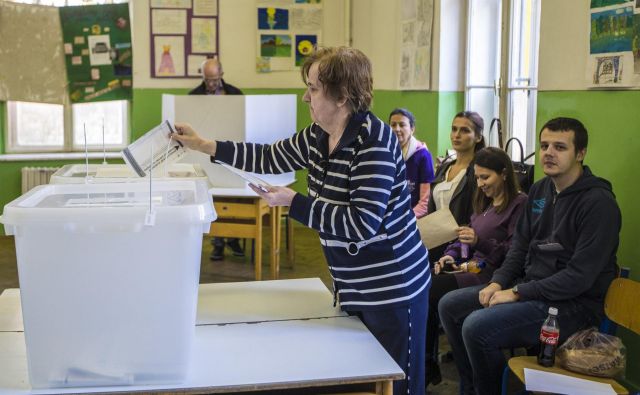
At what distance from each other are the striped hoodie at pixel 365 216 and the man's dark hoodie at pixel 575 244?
82 centimetres

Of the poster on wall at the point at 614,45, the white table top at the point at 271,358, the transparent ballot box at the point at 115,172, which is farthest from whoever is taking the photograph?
the poster on wall at the point at 614,45

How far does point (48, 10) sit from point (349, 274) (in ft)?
18.7

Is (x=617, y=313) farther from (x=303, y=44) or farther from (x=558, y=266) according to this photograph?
(x=303, y=44)

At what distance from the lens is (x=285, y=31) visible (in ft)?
22.4

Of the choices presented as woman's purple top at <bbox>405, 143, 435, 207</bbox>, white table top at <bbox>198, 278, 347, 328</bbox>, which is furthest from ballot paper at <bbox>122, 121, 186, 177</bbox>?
woman's purple top at <bbox>405, 143, 435, 207</bbox>

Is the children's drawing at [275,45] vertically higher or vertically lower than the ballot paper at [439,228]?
higher

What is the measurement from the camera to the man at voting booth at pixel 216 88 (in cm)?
594

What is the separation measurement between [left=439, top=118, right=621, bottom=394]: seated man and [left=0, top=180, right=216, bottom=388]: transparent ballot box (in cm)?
149

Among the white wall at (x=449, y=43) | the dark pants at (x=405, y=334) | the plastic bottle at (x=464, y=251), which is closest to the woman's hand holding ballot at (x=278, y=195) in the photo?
the dark pants at (x=405, y=334)

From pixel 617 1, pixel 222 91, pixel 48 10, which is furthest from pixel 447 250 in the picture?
pixel 48 10

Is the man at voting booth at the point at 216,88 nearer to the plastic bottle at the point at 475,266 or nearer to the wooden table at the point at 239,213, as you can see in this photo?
the wooden table at the point at 239,213

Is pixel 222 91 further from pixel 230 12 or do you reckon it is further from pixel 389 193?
pixel 389 193

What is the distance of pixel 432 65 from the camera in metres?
5.26

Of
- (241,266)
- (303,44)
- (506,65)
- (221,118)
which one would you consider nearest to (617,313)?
(506,65)
